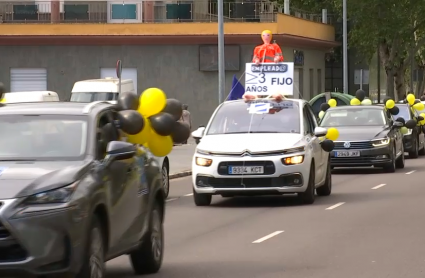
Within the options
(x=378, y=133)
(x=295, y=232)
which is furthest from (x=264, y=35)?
(x=295, y=232)

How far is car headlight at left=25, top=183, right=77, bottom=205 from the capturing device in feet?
26.8

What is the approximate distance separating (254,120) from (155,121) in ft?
21.5

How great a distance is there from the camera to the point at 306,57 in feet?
185

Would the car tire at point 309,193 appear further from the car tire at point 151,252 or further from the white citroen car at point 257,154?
the car tire at point 151,252

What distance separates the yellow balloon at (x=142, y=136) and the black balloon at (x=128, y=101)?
0.23 metres

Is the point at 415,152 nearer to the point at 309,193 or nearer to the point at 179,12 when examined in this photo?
the point at 309,193

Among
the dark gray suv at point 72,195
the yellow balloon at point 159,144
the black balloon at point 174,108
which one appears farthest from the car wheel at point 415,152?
the dark gray suv at point 72,195

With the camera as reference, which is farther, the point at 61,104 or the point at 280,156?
the point at 280,156

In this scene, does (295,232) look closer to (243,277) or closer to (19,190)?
(243,277)

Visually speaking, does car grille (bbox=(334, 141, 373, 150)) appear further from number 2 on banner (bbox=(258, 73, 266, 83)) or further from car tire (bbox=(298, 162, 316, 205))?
car tire (bbox=(298, 162, 316, 205))

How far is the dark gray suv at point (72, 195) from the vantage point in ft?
26.7

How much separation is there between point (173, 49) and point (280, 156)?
107 ft

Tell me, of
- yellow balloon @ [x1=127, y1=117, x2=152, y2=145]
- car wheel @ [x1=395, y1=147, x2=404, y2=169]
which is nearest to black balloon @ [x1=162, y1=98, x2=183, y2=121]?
yellow balloon @ [x1=127, y1=117, x2=152, y2=145]

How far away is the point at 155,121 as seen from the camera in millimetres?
12039
